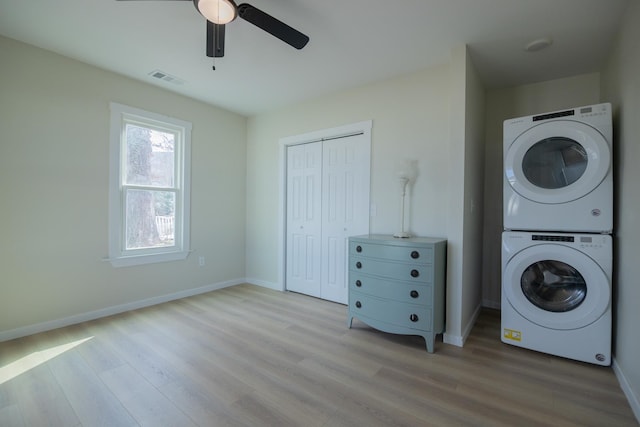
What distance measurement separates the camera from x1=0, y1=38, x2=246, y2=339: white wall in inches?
94.6

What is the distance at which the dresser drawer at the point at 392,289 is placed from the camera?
229cm

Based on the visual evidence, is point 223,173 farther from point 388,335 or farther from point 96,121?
point 388,335

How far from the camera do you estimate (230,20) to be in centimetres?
171

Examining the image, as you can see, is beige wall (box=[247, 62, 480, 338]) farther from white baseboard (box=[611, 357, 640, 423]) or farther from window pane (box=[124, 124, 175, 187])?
window pane (box=[124, 124, 175, 187])

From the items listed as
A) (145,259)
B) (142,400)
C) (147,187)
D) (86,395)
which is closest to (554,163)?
(142,400)

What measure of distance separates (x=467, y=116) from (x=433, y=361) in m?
2.03

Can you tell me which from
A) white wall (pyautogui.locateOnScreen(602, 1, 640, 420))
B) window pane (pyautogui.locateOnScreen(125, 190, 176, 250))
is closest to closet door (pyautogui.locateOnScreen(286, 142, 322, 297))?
window pane (pyautogui.locateOnScreen(125, 190, 176, 250))

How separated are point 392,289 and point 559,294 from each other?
4.26ft

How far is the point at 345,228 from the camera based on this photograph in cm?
334

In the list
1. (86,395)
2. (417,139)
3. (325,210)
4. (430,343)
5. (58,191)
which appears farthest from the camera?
(325,210)

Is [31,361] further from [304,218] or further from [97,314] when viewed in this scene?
[304,218]

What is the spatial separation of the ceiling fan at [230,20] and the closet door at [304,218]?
181 centimetres

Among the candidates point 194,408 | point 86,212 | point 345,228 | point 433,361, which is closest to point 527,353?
point 433,361

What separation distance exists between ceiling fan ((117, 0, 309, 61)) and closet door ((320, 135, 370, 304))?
156 centimetres
